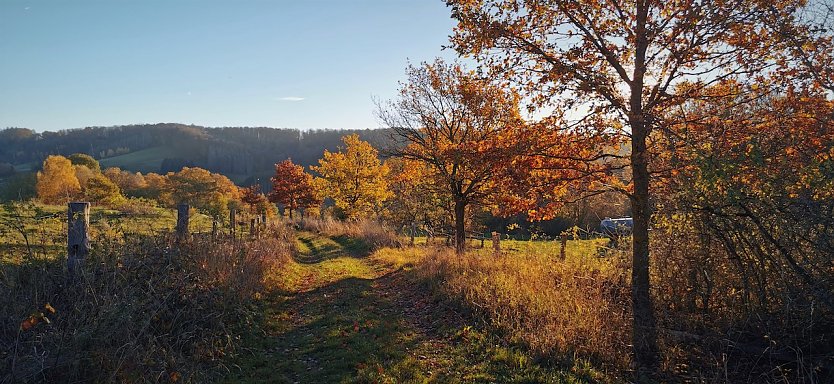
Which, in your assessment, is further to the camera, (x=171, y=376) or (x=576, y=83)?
(x=576, y=83)

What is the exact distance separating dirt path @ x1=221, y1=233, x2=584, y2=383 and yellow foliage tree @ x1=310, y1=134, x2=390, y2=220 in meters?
20.6

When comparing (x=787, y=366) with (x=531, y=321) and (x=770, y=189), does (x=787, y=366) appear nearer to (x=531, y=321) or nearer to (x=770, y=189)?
(x=770, y=189)

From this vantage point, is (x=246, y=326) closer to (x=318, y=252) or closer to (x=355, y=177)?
(x=318, y=252)

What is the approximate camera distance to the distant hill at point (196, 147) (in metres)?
112

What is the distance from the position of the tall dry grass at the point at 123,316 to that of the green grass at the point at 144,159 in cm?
12287

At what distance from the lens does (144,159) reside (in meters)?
119

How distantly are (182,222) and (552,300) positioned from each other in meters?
8.20

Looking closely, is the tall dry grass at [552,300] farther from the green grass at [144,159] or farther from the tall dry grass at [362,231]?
the green grass at [144,159]

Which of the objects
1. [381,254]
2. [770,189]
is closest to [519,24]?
[770,189]

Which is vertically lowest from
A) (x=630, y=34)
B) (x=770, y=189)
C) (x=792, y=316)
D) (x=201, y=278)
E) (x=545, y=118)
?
(x=201, y=278)

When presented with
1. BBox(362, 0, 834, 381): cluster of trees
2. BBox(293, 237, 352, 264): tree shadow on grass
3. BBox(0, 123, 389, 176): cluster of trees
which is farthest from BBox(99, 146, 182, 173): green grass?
BBox(362, 0, 834, 381): cluster of trees

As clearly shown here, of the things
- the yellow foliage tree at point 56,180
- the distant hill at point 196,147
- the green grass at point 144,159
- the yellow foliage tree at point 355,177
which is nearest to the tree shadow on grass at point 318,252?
the yellow foliage tree at point 355,177

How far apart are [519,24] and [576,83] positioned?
4.38 feet

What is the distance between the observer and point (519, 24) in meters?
6.72
